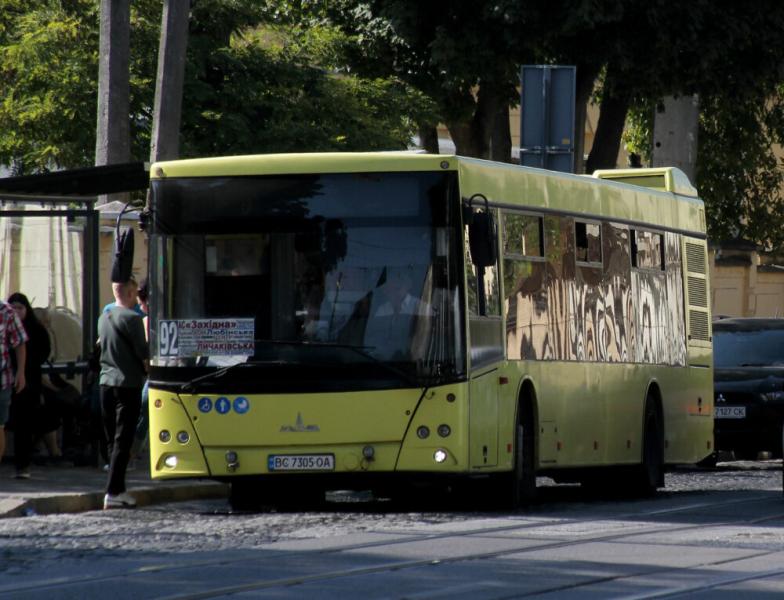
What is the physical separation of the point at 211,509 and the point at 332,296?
221 cm

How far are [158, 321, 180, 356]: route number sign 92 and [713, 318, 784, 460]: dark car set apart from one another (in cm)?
1077

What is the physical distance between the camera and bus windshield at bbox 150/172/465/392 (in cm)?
Answer: 1466

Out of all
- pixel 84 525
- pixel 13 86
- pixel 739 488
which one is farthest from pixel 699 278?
pixel 13 86

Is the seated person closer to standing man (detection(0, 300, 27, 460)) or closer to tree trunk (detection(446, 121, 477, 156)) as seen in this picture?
standing man (detection(0, 300, 27, 460))

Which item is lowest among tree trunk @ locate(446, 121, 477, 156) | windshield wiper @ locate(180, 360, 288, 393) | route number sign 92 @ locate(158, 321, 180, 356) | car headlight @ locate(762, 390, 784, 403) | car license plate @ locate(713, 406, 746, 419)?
car license plate @ locate(713, 406, 746, 419)

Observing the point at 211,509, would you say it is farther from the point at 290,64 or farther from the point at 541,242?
the point at 290,64

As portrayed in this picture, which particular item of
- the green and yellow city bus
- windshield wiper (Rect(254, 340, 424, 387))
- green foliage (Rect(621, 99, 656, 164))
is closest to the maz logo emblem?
the green and yellow city bus

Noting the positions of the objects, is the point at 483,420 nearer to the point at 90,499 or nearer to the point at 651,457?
the point at 90,499

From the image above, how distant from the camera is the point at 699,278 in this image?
70.3 ft

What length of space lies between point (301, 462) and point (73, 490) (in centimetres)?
229

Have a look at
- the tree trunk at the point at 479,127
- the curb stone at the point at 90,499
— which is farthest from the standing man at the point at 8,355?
the tree trunk at the point at 479,127

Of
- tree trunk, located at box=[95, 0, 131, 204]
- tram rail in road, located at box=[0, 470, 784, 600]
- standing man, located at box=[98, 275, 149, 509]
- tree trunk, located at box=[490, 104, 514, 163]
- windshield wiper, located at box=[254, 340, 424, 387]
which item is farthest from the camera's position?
tree trunk, located at box=[490, 104, 514, 163]

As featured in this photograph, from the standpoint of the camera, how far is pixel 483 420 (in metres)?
15.0

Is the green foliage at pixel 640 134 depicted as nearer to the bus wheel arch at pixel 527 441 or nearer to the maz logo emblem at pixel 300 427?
the bus wheel arch at pixel 527 441
